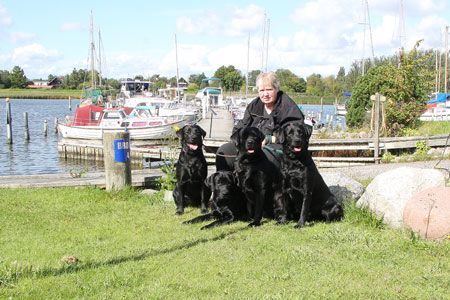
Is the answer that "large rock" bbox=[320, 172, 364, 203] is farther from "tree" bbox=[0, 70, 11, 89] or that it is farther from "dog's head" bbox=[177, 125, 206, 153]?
"tree" bbox=[0, 70, 11, 89]

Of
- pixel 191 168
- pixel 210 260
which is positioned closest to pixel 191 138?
pixel 191 168

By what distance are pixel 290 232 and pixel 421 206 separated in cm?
151

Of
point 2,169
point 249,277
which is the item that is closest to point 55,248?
point 249,277

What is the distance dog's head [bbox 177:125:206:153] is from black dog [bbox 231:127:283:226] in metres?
0.83

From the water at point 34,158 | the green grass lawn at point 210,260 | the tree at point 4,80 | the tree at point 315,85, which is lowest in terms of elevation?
the water at point 34,158

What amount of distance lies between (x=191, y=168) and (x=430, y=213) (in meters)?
3.28

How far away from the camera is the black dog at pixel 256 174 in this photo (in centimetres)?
523

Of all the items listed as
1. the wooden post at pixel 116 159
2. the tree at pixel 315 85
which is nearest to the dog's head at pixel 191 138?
the wooden post at pixel 116 159

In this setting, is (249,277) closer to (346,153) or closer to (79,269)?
(79,269)

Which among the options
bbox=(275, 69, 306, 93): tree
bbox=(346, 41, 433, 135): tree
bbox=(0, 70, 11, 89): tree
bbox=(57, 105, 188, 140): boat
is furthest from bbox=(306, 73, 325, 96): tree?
bbox=(0, 70, 11, 89): tree

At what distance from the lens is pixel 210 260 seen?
4.04 meters

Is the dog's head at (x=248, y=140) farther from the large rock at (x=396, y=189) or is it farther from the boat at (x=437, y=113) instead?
the boat at (x=437, y=113)

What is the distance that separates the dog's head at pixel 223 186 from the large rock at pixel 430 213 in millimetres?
2204

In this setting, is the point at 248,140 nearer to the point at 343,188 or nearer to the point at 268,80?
the point at 268,80
